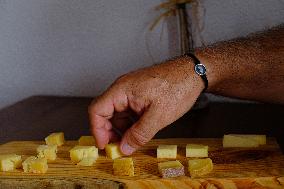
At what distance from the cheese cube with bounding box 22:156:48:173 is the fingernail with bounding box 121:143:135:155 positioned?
0.16 m

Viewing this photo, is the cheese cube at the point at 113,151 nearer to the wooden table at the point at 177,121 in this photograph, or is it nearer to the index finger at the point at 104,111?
the index finger at the point at 104,111

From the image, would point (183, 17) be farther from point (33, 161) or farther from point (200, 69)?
point (33, 161)

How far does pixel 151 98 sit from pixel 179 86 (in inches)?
2.4

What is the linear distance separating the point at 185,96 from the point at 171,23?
27.9 inches

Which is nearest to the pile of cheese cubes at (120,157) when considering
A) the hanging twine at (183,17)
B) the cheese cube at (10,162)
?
the cheese cube at (10,162)

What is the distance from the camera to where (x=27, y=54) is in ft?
6.15

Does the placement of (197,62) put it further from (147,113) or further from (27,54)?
(27,54)

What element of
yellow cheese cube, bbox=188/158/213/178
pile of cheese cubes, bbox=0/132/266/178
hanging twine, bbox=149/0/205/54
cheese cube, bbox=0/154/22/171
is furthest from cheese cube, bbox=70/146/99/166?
hanging twine, bbox=149/0/205/54

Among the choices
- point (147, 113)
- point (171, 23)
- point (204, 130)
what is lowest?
point (204, 130)

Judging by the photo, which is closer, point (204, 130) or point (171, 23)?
point (204, 130)

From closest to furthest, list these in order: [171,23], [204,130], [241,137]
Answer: [241,137]
[204,130]
[171,23]

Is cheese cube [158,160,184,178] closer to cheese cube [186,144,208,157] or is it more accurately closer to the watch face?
cheese cube [186,144,208,157]

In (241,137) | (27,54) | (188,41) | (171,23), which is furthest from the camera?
(27,54)

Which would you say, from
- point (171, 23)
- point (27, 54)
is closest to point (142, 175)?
point (171, 23)
